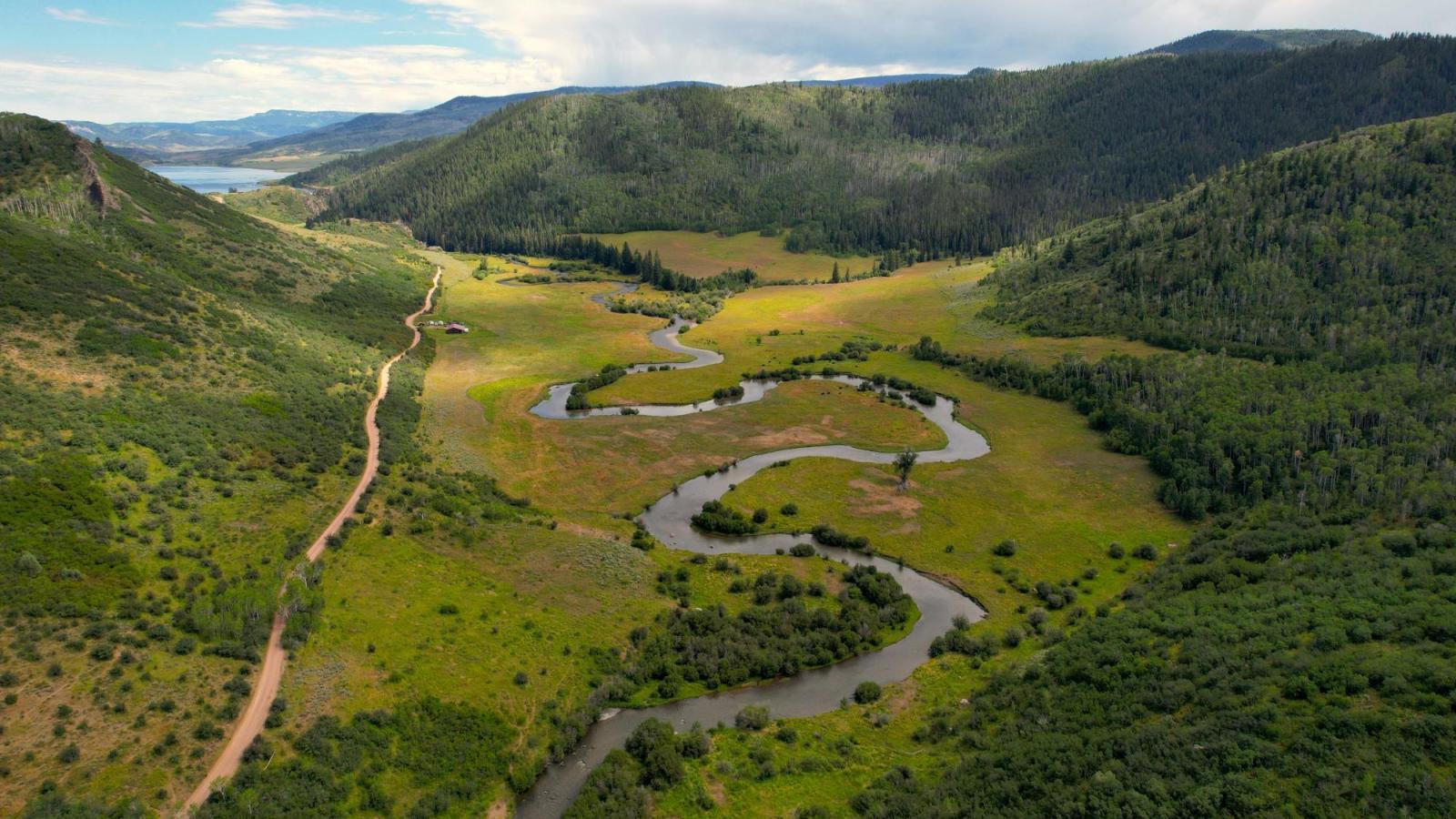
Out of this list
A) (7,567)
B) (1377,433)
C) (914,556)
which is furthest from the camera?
(1377,433)

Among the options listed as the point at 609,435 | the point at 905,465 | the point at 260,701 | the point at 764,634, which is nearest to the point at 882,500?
the point at 905,465

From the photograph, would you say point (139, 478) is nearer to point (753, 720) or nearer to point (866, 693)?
point (753, 720)

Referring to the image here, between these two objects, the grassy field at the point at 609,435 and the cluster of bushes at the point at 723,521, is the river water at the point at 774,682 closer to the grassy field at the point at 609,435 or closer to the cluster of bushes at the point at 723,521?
the cluster of bushes at the point at 723,521

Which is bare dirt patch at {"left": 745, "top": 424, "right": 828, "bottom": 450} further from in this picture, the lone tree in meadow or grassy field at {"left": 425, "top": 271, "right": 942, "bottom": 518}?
the lone tree in meadow

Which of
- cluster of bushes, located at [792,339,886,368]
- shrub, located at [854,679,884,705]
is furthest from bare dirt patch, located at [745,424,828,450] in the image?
shrub, located at [854,679,884,705]

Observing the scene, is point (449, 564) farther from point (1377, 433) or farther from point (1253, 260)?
point (1253, 260)

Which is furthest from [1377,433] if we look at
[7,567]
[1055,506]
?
[7,567]
